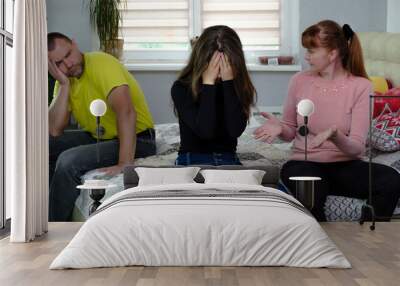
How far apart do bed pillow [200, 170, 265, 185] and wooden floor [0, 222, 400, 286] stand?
686 millimetres

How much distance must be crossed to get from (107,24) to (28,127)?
2380 millimetres

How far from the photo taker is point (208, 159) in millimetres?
4430

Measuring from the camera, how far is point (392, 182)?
4.38m

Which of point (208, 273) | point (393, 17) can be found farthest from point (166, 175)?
point (393, 17)

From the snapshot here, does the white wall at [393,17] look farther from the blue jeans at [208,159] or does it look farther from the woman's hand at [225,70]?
the blue jeans at [208,159]

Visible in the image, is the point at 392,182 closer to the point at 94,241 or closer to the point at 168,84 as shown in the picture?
the point at 94,241

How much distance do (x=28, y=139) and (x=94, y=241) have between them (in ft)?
3.68

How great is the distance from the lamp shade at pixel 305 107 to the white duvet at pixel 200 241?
113 cm

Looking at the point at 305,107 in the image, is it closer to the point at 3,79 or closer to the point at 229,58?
the point at 229,58

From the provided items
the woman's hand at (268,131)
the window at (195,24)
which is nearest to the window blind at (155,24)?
the window at (195,24)

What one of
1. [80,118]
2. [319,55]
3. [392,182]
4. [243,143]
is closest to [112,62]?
[80,118]

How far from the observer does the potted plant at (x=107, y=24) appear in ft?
20.9

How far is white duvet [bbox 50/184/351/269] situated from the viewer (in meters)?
3.25

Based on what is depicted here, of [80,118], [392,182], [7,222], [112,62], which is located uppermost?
[112,62]
